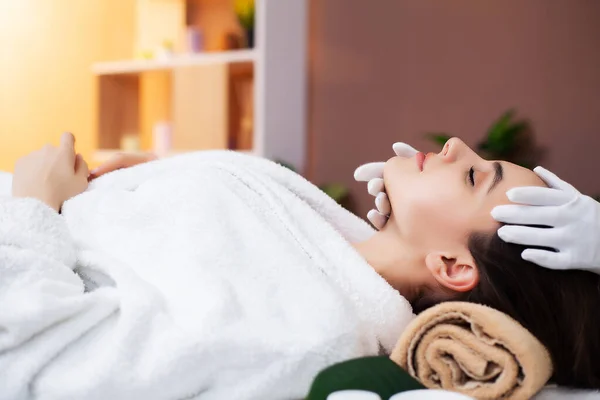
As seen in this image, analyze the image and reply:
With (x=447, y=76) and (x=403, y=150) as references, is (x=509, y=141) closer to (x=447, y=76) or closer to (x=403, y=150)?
(x=447, y=76)

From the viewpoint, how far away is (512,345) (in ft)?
2.21

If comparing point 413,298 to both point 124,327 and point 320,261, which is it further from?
point 124,327

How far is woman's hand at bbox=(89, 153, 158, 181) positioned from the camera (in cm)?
124

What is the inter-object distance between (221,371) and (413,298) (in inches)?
15.3

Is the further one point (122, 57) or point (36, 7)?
point (122, 57)

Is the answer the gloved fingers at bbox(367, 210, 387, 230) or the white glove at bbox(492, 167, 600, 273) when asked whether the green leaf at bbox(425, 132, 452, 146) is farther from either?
the white glove at bbox(492, 167, 600, 273)

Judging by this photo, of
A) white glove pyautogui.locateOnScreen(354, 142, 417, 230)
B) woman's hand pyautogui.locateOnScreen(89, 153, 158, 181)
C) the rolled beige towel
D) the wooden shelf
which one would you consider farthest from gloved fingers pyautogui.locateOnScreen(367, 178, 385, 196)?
the wooden shelf

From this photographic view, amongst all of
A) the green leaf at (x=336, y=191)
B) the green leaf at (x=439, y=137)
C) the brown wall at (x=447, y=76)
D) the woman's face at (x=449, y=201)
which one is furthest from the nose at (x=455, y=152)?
the green leaf at (x=336, y=191)

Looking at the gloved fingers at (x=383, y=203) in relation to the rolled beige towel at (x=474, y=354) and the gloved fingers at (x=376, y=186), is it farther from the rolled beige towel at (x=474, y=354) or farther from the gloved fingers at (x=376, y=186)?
the rolled beige towel at (x=474, y=354)

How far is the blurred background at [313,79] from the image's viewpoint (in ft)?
8.25

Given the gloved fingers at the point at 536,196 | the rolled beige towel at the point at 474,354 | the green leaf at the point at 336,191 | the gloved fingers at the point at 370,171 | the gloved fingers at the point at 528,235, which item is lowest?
the green leaf at the point at 336,191

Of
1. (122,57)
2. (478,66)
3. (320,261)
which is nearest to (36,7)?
(122,57)

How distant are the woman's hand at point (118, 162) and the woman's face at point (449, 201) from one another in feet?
1.92

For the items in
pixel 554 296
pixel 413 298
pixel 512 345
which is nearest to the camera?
pixel 512 345
